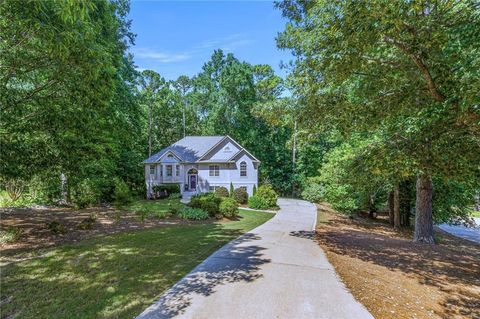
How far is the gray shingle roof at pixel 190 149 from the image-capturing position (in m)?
26.7

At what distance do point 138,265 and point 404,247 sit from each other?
9.20 metres

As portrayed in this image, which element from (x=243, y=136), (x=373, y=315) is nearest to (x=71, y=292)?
(x=373, y=315)

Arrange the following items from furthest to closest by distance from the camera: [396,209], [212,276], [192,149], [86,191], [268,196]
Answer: [192,149] → [268,196] → [86,191] → [396,209] → [212,276]

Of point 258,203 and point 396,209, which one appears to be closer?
point 396,209

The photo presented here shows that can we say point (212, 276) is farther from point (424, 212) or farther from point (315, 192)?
point (315, 192)

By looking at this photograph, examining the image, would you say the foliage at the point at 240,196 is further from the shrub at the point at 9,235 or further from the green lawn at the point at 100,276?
the shrub at the point at 9,235

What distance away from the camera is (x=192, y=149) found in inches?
1100

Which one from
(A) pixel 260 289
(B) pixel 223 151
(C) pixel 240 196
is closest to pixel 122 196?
(C) pixel 240 196

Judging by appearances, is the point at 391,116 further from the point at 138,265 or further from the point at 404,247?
the point at 138,265

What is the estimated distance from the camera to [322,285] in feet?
18.5

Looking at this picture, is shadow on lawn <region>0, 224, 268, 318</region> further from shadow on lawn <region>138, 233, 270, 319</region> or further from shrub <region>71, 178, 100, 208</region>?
shrub <region>71, 178, 100, 208</region>

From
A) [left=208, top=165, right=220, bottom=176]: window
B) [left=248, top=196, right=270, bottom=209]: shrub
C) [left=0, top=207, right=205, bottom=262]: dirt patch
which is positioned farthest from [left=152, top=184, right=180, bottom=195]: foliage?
Result: [left=0, top=207, right=205, bottom=262]: dirt patch

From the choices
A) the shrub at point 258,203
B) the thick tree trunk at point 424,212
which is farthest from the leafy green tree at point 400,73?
the shrub at point 258,203

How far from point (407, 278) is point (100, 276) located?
7208 millimetres
